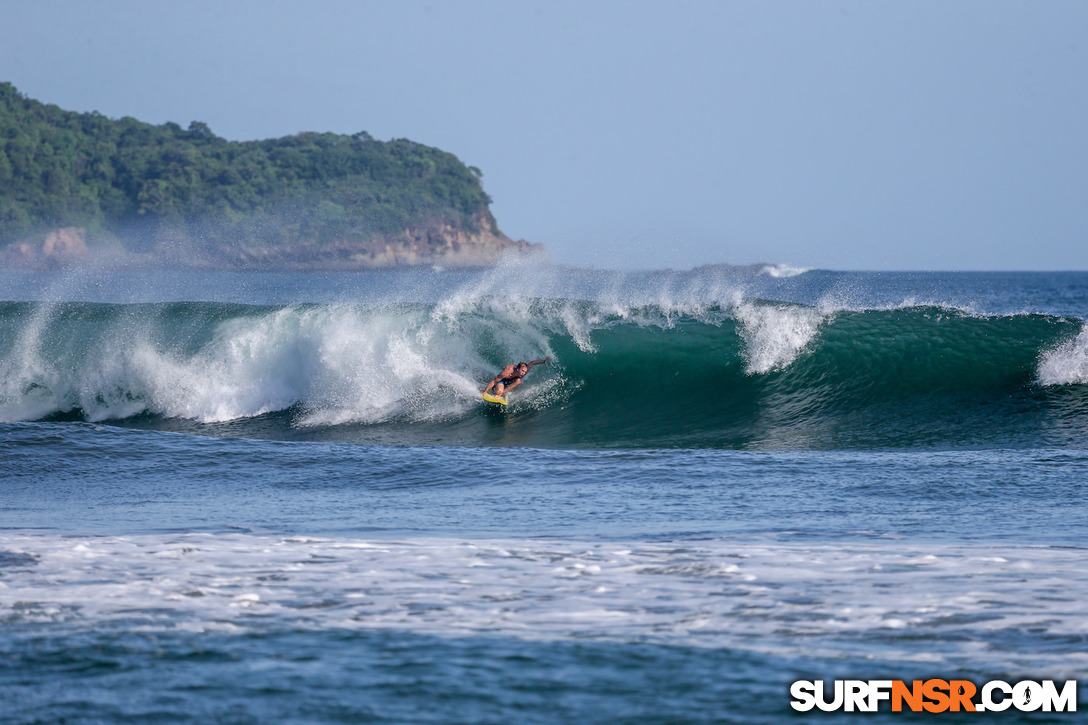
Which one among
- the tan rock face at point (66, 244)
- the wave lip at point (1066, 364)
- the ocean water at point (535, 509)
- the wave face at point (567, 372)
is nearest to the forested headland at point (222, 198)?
the tan rock face at point (66, 244)

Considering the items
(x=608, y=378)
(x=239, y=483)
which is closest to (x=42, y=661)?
(x=239, y=483)

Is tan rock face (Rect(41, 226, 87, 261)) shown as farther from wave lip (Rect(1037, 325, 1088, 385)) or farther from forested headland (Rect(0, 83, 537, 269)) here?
wave lip (Rect(1037, 325, 1088, 385))

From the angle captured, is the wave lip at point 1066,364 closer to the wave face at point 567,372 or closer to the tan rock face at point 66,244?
the wave face at point 567,372

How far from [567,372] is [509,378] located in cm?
133

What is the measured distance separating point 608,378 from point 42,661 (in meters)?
10.4

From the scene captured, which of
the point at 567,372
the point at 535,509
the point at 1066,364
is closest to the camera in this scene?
the point at 535,509

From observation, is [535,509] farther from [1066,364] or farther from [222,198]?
[222,198]

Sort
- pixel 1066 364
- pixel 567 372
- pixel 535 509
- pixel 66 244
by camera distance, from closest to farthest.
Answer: pixel 535 509 < pixel 1066 364 < pixel 567 372 < pixel 66 244

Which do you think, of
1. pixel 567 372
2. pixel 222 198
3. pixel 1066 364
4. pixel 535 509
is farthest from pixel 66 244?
pixel 535 509

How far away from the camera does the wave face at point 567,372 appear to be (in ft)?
38.5

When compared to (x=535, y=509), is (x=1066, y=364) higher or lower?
higher

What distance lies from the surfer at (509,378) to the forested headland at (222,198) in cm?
8714

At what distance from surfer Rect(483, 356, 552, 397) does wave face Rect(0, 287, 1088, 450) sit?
26cm

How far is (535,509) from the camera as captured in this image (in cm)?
692
